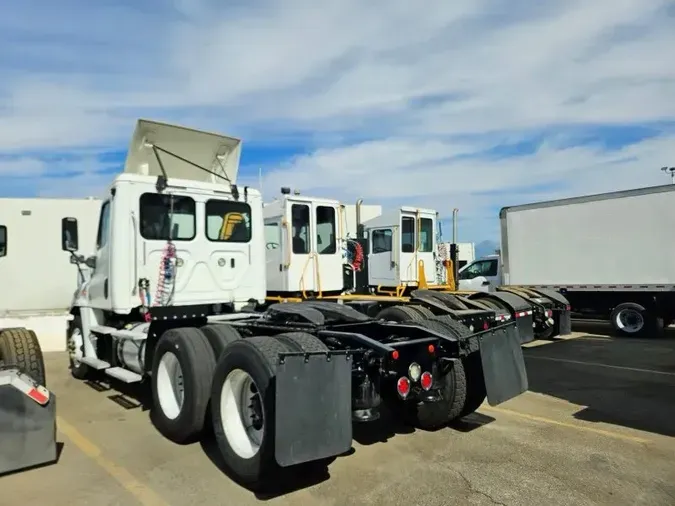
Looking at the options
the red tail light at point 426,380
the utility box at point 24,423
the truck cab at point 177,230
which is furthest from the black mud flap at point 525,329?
the utility box at point 24,423

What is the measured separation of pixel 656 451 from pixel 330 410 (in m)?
3.11

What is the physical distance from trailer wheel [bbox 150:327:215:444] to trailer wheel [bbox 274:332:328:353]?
1.22 meters

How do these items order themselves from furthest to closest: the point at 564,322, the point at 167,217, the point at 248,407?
the point at 564,322
the point at 167,217
the point at 248,407

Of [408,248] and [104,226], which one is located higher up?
[104,226]

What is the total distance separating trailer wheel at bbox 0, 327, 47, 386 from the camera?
563cm

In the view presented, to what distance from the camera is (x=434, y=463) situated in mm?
4660

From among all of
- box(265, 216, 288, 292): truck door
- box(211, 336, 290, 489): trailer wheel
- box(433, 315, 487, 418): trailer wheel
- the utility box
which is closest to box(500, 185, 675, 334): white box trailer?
box(265, 216, 288, 292): truck door

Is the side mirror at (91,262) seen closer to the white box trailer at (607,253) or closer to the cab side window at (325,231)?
the cab side window at (325,231)

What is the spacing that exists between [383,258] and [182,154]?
256 inches

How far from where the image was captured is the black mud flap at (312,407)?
11.9ft

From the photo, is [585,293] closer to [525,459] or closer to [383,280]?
[383,280]

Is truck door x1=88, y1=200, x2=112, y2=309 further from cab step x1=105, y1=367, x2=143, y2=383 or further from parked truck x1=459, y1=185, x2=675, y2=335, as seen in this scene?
parked truck x1=459, y1=185, x2=675, y2=335

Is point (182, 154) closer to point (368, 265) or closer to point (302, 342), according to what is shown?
point (302, 342)

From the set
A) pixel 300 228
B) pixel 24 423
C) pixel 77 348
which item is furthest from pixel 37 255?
pixel 24 423
